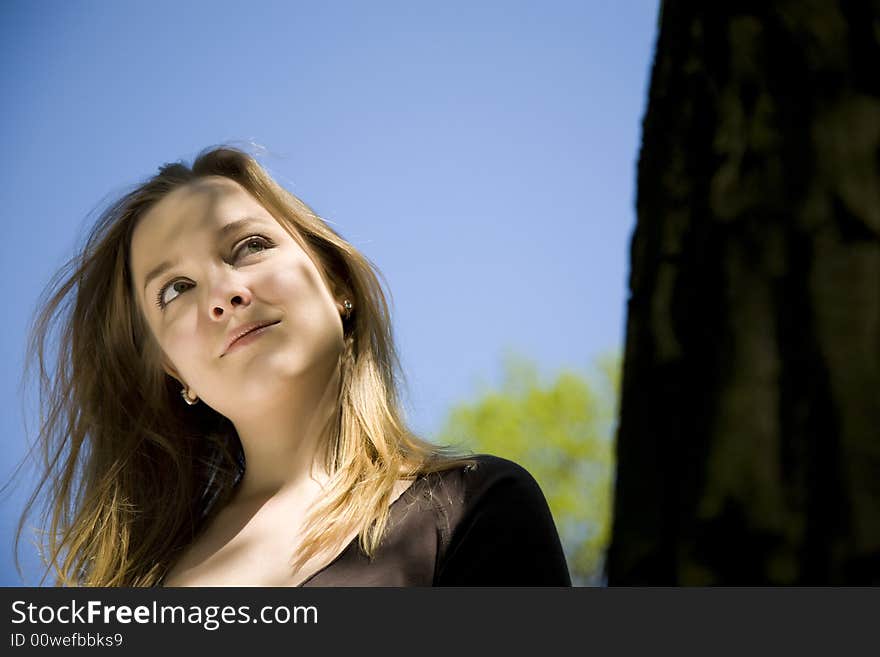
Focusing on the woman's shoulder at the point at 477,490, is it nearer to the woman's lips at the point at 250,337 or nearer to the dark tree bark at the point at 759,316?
the woman's lips at the point at 250,337

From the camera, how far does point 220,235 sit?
1946 mm

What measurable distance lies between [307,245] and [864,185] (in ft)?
5.20

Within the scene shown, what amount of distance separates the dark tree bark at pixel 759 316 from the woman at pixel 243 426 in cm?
97

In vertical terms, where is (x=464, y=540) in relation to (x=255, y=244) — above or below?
below

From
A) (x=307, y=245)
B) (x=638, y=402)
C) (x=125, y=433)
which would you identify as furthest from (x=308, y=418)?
(x=638, y=402)

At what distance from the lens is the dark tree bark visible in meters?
0.57

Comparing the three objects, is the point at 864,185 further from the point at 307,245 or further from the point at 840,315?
the point at 307,245

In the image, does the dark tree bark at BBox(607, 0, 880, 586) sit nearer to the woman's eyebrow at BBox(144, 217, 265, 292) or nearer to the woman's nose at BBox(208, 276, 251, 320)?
the woman's nose at BBox(208, 276, 251, 320)

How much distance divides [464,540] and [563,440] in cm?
1091

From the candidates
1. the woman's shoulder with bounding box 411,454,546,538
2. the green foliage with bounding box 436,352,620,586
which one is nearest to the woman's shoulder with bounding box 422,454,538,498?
the woman's shoulder with bounding box 411,454,546,538

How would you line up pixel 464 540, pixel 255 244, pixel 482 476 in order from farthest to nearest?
pixel 255 244 → pixel 482 476 → pixel 464 540

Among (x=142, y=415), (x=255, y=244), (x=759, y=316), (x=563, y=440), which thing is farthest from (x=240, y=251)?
(x=563, y=440)

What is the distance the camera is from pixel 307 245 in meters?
2.06

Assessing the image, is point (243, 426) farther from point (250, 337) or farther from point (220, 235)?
point (220, 235)
